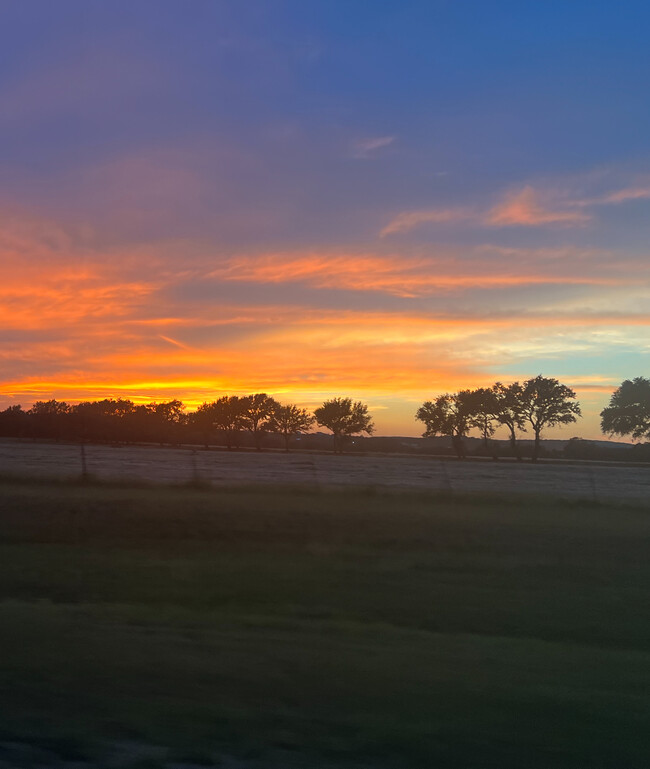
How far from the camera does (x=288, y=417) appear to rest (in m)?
88.2

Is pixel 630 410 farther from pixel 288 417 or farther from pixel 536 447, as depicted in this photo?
pixel 288 417

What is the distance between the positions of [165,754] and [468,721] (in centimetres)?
226

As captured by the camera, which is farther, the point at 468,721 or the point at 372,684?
the point at 372,684

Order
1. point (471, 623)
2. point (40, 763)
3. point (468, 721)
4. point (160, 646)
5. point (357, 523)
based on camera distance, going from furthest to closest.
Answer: point (357, 523) → point (471, 623) → point (160, 646) → point (468, 721) → point (40, 763)

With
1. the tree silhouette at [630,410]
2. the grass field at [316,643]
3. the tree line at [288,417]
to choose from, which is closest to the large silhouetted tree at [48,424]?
the tree line at [288,417]

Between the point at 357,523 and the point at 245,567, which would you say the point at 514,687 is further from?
the point at 357,523

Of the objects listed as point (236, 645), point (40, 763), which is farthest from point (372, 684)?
point (40, 763)

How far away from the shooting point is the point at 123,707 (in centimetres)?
612

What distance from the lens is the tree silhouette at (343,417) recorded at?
8525cm

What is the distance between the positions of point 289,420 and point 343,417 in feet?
20.9

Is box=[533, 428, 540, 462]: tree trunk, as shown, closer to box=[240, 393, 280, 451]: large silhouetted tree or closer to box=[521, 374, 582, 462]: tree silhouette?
box=[521, 374, 582, 462]: tree silhouette

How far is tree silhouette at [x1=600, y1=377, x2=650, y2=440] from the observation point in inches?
2506

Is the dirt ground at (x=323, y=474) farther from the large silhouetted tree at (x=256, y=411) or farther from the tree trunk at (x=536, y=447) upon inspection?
the large silhouetted tree at (x=256, y=411)

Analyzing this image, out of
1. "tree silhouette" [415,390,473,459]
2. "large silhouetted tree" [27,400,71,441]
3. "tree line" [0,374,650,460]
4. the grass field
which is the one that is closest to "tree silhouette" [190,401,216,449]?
"tree line" [0,374,650,460]
